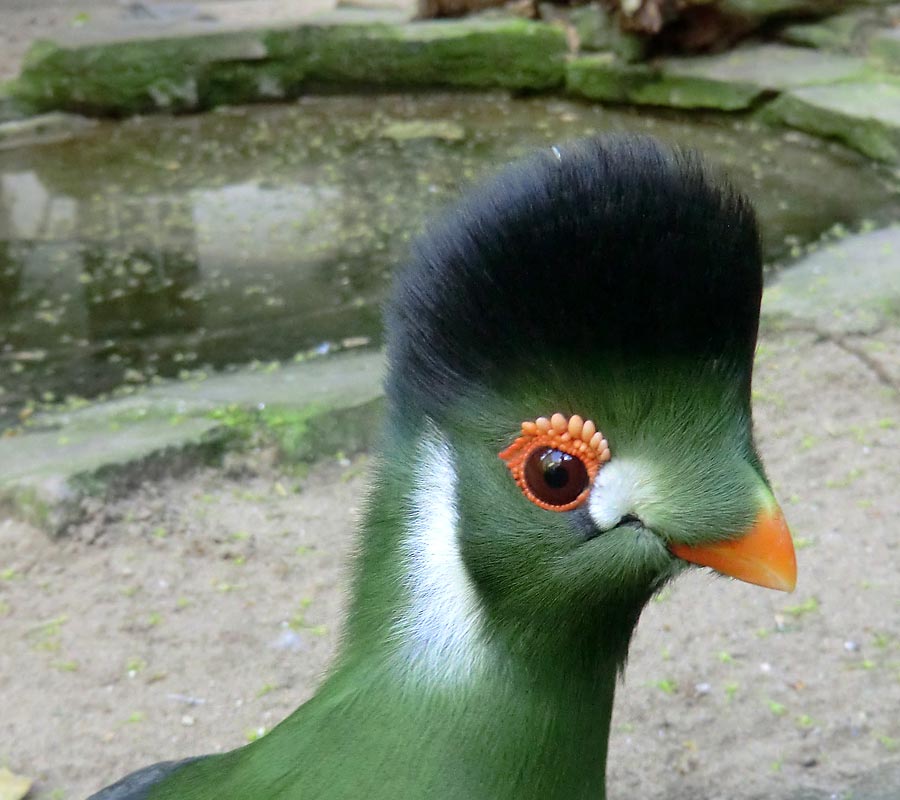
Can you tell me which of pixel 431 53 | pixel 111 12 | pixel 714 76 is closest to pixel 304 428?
pixel 714 76

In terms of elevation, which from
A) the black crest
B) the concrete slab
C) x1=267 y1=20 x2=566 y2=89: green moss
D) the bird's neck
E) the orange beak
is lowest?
x1=267 y1=20 x2=566 y2=89: green moss

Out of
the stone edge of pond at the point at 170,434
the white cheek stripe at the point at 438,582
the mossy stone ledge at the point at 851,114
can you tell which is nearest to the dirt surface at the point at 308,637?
the stone edge of pond at the point at 170,434

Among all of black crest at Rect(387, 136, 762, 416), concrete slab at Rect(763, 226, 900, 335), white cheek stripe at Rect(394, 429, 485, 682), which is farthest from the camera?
concrete slab at Rect(763, 226, 900, 335)

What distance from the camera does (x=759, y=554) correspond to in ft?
3.88

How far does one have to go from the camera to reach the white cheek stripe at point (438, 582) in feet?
4.11

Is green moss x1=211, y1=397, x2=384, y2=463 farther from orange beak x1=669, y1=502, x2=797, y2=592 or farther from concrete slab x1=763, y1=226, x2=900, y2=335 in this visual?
orange beak x1=669, y1=502, x2=797, y2=592

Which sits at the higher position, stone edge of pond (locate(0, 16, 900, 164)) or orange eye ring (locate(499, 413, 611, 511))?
orange eye ring (locate(499, 413, 611, 511))

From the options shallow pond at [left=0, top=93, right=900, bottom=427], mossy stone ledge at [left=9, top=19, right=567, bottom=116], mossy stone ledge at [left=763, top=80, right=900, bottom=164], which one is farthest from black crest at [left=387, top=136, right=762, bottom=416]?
mossy stone ledge at [left=9, top=19, right=567, bottom=116]

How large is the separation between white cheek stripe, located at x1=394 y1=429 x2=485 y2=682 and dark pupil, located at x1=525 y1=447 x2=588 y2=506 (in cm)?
9

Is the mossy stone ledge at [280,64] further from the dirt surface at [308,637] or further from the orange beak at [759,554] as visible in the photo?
the orange beak at [759,554]

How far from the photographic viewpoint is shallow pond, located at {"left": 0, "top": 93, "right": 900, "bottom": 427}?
4332mm

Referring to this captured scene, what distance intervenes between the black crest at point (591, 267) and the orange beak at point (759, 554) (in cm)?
17

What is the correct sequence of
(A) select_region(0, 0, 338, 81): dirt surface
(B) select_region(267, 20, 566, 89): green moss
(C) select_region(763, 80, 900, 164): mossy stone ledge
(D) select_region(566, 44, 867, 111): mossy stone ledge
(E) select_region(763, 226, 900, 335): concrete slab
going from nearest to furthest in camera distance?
(E) select_region(763, 226, 900, 335): concrete slab, (C) select_region(763, 80, 900, 164): mossy stone ledge, (D) select_region(566, 44, 867, 111): mossy stone ledge, (B) select_region(267, 20, 566, 89): green moss, (A) select_region(0, 0, 338, 81): dirt surface

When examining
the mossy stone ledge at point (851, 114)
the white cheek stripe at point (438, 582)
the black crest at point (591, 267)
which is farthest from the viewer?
the mossy stone ledge at point (851, 114)
